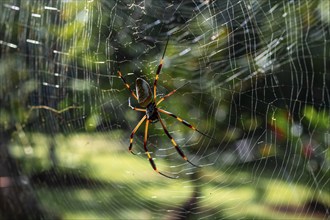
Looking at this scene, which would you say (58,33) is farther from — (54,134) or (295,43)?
(295,43)

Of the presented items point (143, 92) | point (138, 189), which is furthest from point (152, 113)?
point (138, 189)

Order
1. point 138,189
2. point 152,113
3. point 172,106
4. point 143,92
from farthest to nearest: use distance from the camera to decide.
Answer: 1. point 138,189
2. point 172,106
3. point 152,113
4. point 143,92

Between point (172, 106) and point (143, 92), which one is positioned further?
point (172, 106)

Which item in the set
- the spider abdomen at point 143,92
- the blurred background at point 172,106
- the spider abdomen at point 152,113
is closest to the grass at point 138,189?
the blurred background at point 172,106

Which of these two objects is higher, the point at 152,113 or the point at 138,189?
the point at 152,113

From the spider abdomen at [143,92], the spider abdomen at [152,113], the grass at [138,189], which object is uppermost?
the spider abdomen at [143,92]

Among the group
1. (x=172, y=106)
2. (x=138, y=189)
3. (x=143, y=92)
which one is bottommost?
→ (x=138, y=189)

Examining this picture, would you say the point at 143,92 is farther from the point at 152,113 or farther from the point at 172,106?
the point at 172,106

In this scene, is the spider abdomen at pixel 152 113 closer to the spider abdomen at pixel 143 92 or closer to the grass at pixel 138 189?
the spider abdomen at pixel 143 92
